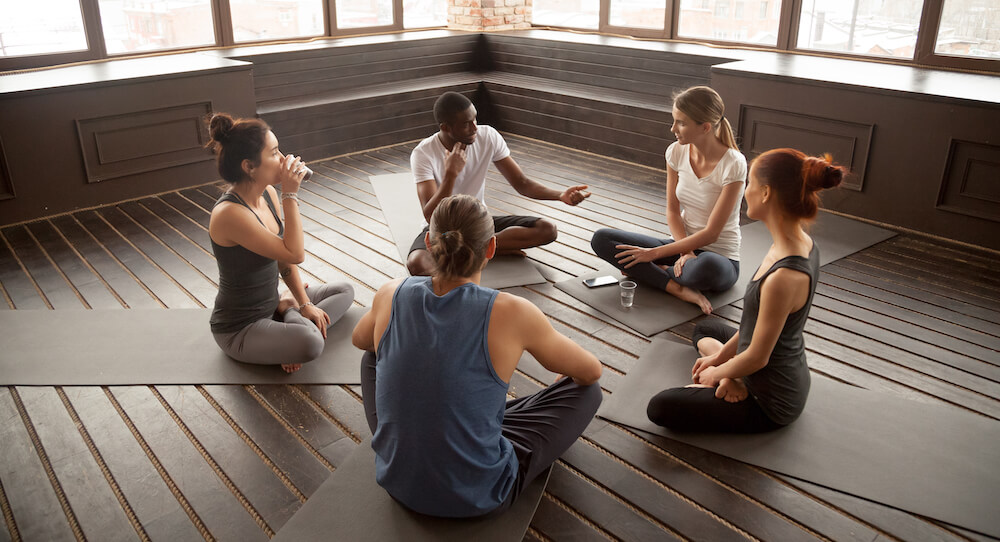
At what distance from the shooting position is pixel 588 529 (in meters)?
1.86

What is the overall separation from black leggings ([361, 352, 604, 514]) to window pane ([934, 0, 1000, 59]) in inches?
153

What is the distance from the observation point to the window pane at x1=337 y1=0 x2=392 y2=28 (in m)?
6.24

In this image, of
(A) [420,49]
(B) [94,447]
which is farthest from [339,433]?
(A) [420,49]

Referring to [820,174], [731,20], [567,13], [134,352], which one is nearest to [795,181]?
[820,174]

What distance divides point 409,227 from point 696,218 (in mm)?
1574

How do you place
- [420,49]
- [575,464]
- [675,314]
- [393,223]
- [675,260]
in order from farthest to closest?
1. [420,49]
2. [393,223]
3. [675,260]
4. [675,314]
5. [575,464]

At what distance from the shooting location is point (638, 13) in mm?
6125

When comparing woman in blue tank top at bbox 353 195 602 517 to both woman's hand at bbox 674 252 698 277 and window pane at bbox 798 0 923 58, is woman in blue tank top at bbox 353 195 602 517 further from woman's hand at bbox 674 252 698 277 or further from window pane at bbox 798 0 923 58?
window pane at bbox 798 0 923 58

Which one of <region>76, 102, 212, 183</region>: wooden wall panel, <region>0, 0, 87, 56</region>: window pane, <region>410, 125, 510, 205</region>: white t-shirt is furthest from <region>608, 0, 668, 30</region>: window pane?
<region>0, 0, 87, 56</region>: window pane

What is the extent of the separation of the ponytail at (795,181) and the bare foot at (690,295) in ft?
3.31

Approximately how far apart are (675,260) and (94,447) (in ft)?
7.39

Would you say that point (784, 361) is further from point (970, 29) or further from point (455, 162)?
point (970, 29)

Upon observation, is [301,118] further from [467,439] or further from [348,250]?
[467,439]

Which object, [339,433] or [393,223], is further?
[393,223]
